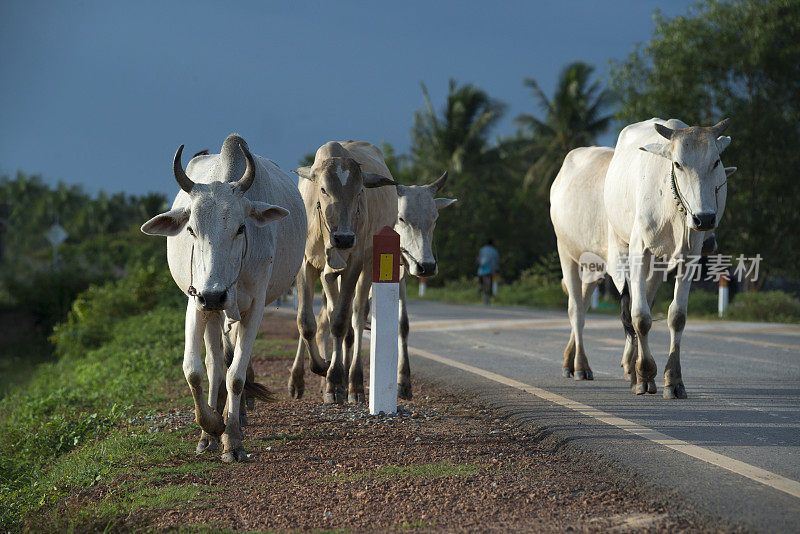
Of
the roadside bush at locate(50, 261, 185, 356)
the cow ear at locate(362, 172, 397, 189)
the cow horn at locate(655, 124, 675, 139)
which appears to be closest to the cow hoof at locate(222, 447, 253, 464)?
the cow ear at locate(362, 172, 397, 189)

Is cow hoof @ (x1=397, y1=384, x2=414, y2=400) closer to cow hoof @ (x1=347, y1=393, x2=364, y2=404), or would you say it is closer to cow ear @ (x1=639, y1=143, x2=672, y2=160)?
cow hoof @ (x1=347, y1=393, x2=364, y2=404)

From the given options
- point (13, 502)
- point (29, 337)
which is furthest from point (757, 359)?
point (29, 337)

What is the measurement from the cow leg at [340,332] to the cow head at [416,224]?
0.67 m

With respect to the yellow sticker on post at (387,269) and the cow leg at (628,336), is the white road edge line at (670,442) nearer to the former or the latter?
the cow leg at (628,336)

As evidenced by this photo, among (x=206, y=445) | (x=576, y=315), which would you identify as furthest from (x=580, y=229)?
(x=206, y=445)

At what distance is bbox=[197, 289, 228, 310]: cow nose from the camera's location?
15.8ft

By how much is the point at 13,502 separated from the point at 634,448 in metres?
4.07

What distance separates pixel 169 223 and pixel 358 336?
2766 millimetres

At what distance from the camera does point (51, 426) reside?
26.9ft

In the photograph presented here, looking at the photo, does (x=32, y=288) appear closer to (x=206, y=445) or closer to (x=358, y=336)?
(x=358, y=336)

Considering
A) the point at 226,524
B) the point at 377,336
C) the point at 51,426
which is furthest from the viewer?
the point at 51,426

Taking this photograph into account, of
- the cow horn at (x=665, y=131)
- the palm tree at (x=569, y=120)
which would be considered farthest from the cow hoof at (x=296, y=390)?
the palm tree at (x=569, y=120)

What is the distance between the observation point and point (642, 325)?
7.45 metres

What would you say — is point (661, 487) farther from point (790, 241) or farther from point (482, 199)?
point (482, 199)
